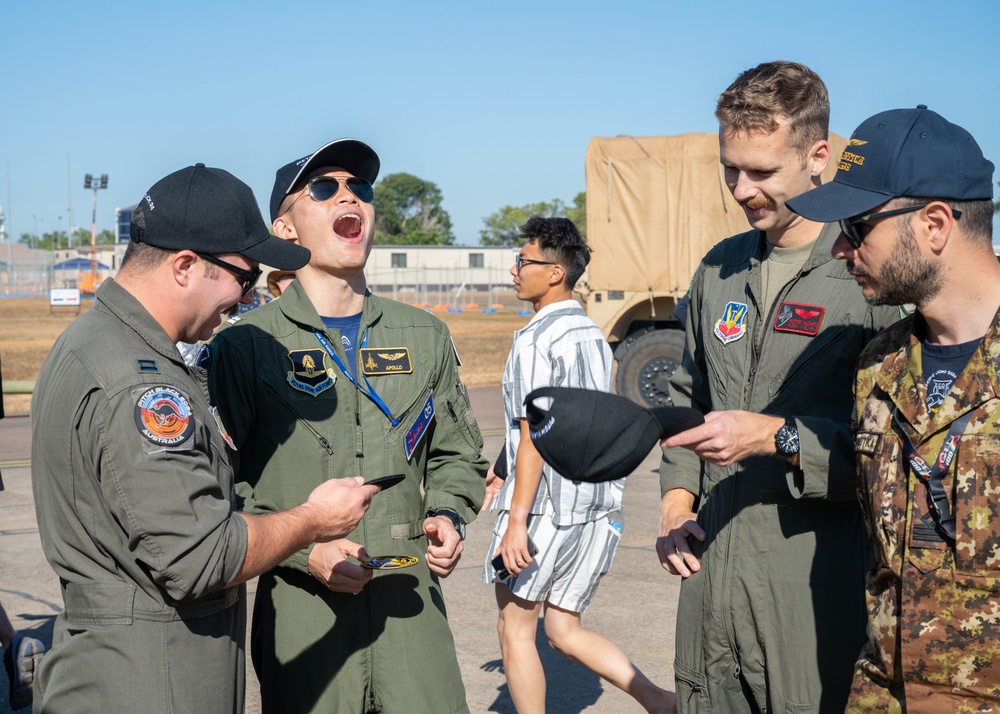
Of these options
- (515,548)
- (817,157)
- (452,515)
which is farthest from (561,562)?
(817,157)

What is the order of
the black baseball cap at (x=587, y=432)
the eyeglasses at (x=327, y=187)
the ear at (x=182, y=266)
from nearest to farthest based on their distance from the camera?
1. the black baseball cap at (x=587, y=432)
2. the ear at (x=182, y=266)
3. the eyeglasses at (x=327, y=187)

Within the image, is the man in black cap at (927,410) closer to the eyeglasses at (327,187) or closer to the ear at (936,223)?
the ear at (936,223)

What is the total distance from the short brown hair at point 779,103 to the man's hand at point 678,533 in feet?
3.70

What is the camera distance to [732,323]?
292 cm

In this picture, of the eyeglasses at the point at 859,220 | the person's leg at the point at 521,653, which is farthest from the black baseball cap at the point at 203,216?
the person's leg at the point at 521,653

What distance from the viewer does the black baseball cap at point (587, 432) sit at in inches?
81.3

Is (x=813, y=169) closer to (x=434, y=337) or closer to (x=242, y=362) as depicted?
(x=434, y=337)

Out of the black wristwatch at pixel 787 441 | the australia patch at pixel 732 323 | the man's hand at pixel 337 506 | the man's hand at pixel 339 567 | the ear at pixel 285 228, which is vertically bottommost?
the man's hand at pixel 339 567

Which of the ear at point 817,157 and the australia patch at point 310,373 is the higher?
the ear at point 817,157

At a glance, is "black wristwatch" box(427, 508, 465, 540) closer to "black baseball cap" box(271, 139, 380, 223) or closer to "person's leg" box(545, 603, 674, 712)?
"black baseball cap" box(271, 139, 380, 223)

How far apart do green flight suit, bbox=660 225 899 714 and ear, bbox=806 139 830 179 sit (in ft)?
0.65

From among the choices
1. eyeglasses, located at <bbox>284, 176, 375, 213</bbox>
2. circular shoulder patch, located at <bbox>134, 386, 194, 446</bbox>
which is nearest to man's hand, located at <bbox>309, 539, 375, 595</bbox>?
circular shoulder patch, located at <bbox>134, 386, 194, 446</bbox>

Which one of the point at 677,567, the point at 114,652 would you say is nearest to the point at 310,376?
the point at 114,652

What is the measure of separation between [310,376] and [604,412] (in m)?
1.38
